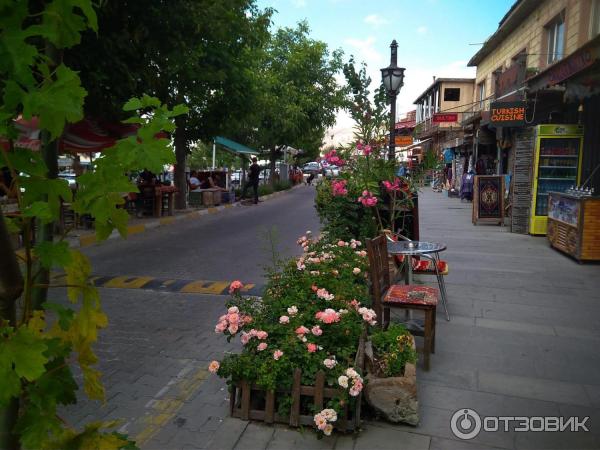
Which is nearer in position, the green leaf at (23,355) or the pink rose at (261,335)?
the green leaf at (23,355)

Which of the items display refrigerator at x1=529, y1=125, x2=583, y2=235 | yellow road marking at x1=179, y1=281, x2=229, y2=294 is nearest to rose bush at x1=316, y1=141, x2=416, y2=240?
yellow road marking at x1=179, y1=281, x2=229, y2=294

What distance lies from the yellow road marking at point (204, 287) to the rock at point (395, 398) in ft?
12.7

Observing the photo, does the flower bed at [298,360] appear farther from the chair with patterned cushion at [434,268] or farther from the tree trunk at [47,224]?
the tree trunk at [47,224]

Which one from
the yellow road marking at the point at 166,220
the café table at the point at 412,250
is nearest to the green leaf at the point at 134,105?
the café table at the point at 412,250

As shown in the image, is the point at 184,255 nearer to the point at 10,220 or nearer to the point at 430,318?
the point at 430,318

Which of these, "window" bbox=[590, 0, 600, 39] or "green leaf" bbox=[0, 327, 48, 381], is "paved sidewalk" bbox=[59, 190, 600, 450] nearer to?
"green leaf" bbox=[0, 327, 48, 381]

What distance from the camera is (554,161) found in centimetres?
1108

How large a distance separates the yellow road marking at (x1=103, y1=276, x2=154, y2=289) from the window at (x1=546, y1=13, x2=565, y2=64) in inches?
533

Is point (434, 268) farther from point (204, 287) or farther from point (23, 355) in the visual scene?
point (23, 355)

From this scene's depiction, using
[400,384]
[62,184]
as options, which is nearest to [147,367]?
[400,384]

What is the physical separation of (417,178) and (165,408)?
484 cm

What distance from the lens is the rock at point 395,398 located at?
10.8 ft

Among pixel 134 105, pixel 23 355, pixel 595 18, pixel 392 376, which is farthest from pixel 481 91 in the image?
pixel 23 355

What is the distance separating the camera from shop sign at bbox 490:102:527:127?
1240cm
